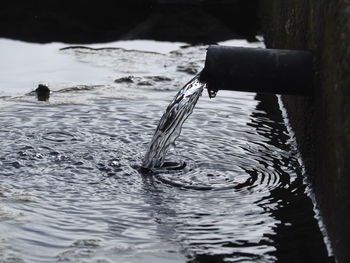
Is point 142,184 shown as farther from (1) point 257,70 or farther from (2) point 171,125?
(1) point 257,70

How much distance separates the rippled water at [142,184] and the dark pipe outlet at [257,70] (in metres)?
0.55

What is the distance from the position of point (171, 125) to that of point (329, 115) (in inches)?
55.0

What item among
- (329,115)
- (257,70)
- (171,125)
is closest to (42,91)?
(171,125)

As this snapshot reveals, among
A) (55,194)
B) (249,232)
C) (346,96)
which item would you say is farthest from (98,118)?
(346,96)

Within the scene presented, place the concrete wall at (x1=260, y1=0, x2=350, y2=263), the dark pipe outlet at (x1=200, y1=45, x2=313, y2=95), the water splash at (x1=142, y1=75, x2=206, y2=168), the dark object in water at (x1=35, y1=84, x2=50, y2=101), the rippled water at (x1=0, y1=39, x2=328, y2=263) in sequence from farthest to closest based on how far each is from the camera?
the dark object in water at (x1=35, y1=84, x2=50, y2=101) → the water splash at (x1=142, y1=75, x2=206, y2=168) → the dark pipe outlet at (x1=200, y1=45, x2=313, y2=95) → the rippled water at (x1=0, y1=39, x2=328, y2=263) → the concrete wall at (x1=260, y1=0, x2=350, y2=263)

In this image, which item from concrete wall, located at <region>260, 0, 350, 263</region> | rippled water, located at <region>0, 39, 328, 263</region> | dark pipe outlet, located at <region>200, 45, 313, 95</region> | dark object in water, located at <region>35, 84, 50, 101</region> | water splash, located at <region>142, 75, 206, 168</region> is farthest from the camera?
dark object in water, located at <region>35, 84, 50, 101</region>

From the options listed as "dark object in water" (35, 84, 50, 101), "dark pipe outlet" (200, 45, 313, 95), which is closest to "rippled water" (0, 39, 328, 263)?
"dark object in water" (35, 84, 50, 101)

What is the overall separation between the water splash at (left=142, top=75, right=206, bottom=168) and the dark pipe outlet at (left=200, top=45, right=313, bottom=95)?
0.37 m

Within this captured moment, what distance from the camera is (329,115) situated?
12.7ft

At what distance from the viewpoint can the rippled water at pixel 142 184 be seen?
12.0 feet

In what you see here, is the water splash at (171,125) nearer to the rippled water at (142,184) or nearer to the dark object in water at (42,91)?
the rippled water at (142,184)

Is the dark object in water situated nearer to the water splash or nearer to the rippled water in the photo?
the rippled water

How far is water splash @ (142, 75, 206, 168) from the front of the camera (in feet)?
16.0

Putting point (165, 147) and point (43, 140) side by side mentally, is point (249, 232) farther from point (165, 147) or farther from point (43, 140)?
point (43, 140)
